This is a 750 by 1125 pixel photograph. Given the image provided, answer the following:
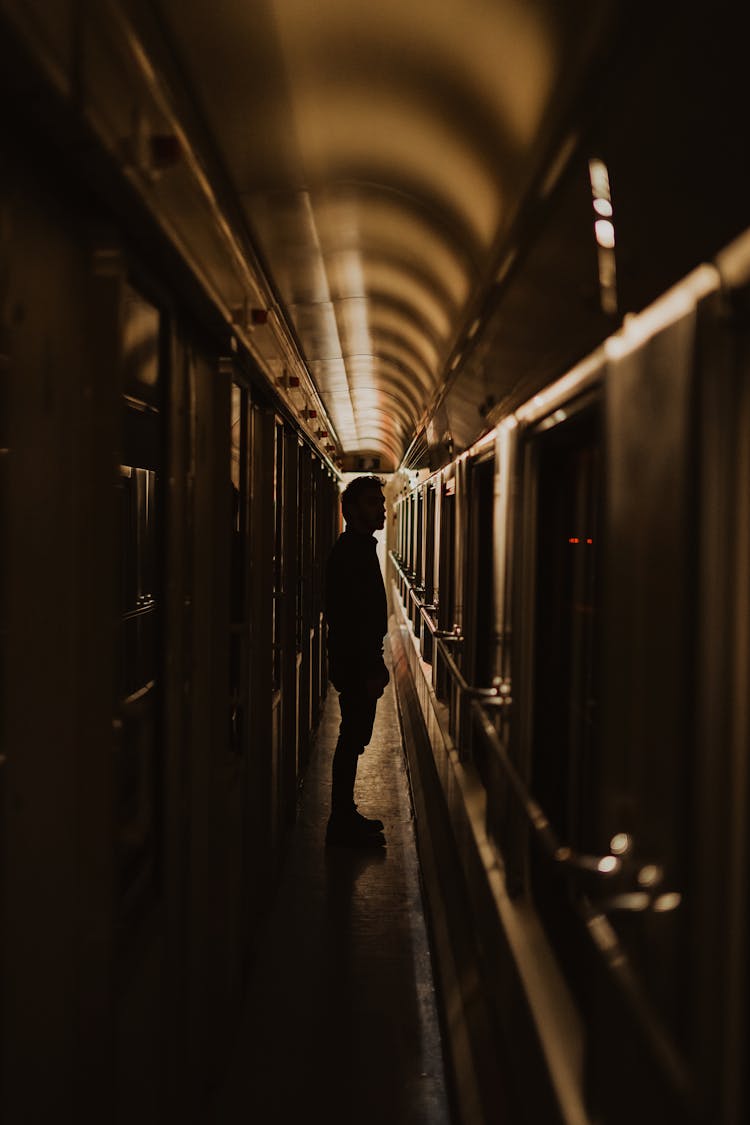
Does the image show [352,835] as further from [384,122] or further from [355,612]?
[384,122]

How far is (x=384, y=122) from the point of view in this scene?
3158mm

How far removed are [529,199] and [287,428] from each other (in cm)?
271

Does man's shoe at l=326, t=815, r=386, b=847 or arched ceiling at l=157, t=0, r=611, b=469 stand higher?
arched ceiling at l=157, t=0, r=611, b=469

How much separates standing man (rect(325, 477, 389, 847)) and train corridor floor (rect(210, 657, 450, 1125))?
0.26 m

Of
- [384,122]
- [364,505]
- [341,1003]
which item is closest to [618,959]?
[341,1003]

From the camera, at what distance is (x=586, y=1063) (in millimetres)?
1813

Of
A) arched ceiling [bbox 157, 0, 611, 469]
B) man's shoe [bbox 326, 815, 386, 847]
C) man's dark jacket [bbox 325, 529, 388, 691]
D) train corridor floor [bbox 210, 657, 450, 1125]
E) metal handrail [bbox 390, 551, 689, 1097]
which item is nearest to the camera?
metal handrail [bbox 390, 551, 689, 1097]

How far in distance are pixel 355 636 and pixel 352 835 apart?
1047mm

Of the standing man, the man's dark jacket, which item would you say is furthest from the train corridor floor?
the man's dark jacket

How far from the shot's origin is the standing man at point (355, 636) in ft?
16.2

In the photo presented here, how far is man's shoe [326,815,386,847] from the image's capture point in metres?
5.14

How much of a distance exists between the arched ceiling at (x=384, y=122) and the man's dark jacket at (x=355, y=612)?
1.09 m

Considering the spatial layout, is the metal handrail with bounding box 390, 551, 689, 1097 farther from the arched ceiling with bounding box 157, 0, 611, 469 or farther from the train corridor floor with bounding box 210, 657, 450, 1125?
the arched ceiling with bounding box 157, 0, 611, 469

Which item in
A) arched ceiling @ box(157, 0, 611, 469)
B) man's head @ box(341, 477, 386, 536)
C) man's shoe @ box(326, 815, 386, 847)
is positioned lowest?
man's shoe @ box(326, 815, 386, 847)
